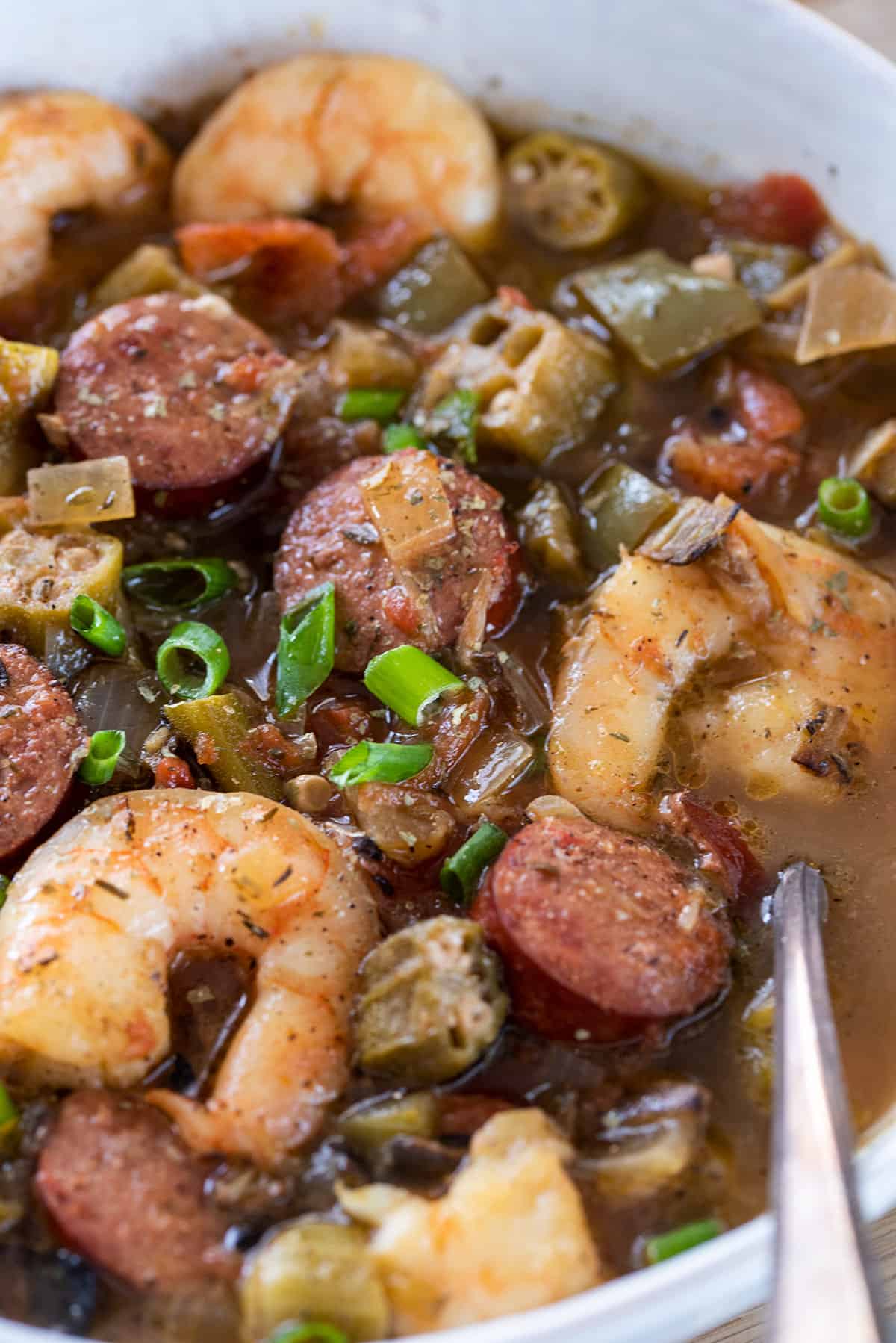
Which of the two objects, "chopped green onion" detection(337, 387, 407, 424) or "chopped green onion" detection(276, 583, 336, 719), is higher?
"chopped green onion" detection(337, 387, 407, 424)

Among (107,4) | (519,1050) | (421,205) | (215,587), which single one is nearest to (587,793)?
(519,1050)

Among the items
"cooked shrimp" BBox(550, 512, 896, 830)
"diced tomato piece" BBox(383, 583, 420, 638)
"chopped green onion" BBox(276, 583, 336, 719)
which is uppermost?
"cooked shrimp" BBox(550, 512, 896, 830)

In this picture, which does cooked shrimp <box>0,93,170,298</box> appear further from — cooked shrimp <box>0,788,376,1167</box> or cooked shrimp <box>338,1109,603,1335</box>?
cooked shrimp <box>338,1109,603,1335</box>

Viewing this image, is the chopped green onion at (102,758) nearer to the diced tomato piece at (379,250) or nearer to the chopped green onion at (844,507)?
the diced tomato piece at (379,250)

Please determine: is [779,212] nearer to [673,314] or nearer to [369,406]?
[673,314]

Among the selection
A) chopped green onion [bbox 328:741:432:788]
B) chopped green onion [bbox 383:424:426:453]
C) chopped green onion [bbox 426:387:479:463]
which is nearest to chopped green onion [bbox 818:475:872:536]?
chopped green onion [bbox 426:387:479:463]

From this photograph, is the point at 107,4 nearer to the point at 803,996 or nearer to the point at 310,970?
the point at 310,970

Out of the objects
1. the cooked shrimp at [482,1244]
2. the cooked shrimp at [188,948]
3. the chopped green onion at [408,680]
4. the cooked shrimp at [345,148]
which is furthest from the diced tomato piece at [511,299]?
the cooked shrimp at [482,1244]

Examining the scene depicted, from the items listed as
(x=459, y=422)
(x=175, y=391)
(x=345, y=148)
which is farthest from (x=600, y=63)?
(x=175, y=391)
